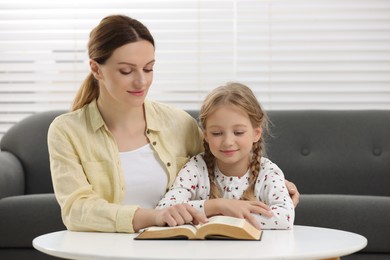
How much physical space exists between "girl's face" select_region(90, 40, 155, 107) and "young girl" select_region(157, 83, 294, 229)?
0.21m

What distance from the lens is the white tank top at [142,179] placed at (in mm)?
2271

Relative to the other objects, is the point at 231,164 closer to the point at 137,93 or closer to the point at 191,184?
the point at 191,184

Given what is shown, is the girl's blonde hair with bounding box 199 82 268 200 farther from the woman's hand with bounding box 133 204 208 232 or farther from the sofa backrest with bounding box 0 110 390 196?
the sofa backrest with bounding box 0 110 390 196

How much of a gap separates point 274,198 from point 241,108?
0.28m

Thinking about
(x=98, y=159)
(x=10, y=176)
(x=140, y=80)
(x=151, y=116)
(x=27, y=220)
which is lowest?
(x=27, y=220)

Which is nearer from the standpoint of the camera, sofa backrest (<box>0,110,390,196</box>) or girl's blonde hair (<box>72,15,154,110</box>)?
girl's blonde hair (<box>72,15,154,110</box>)

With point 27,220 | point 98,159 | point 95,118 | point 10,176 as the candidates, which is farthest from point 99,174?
point 10,176

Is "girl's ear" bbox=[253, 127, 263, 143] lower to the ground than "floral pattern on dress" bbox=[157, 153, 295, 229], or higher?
higher

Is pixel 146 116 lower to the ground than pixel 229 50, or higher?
lower

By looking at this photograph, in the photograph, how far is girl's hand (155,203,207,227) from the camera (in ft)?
6.33

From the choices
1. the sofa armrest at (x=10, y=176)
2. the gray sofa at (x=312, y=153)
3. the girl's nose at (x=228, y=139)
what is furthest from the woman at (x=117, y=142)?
the sofa armrest at (x=10, y=176)

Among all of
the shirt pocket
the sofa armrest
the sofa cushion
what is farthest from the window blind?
the shirt pocket

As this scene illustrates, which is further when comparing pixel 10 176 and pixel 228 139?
pixel 10 176

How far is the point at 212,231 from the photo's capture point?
1.81 m
